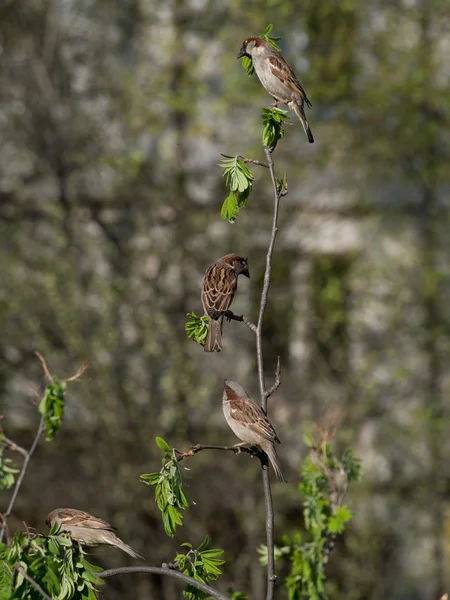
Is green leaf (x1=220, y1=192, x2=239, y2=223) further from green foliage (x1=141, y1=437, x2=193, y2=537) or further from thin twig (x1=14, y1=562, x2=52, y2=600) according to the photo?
thin twig (x1=14, y1=562, x2=52, y2=600)

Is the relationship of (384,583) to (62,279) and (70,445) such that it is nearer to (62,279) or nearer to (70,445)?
(70,445)

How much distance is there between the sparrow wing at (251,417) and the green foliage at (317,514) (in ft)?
1.22

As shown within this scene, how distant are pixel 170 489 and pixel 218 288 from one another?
134 cm

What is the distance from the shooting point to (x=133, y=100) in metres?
12.3

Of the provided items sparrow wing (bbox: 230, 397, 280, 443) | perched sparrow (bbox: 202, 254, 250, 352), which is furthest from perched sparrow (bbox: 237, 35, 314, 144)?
sparrow wing (bbox: 230, 397, 280, 443)

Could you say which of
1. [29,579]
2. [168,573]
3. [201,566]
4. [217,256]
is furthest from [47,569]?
[217,256]

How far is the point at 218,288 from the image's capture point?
4027 millimetres

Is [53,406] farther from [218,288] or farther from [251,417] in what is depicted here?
[251,417]

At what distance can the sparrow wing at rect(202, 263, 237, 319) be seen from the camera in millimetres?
3830

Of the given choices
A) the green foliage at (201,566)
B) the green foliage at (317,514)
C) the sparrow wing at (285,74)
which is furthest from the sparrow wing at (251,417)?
the sparrow wing at (285,74)

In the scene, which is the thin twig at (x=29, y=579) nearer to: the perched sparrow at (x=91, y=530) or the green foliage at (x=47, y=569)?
the green foliage at (x=47, y=569)

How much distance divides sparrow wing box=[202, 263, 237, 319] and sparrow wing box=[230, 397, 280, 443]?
0.34 meters

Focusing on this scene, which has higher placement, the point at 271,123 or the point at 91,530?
the point at 271,123

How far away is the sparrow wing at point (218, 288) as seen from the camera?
12.6ft
